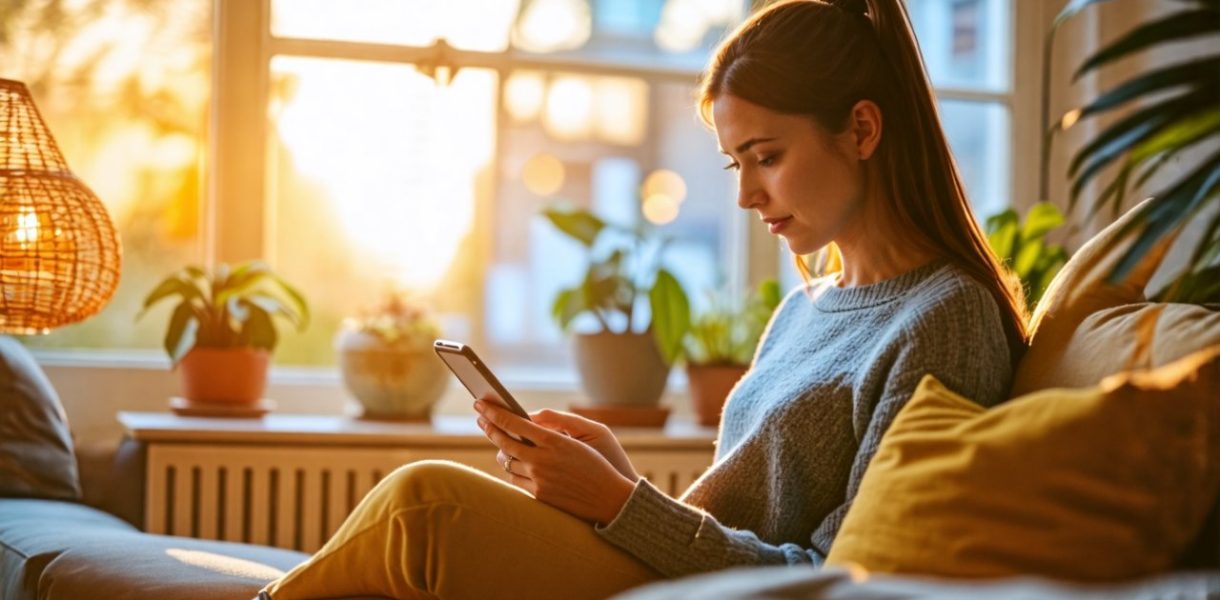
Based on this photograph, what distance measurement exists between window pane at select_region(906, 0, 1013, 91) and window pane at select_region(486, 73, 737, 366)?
613 millimetres

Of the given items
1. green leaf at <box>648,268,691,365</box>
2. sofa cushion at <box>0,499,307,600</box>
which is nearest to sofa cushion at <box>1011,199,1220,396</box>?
sofa cushion at <box>0,499,307,600</box>

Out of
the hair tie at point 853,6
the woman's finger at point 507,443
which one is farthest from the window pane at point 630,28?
the woman's finger at point 507,443

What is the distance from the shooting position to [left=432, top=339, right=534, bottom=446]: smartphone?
1.70 metres

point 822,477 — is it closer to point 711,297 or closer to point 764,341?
point 764,341

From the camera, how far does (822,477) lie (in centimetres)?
173

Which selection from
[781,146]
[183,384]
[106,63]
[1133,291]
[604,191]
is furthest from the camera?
[604,191]

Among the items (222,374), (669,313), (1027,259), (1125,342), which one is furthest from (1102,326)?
(222,374)

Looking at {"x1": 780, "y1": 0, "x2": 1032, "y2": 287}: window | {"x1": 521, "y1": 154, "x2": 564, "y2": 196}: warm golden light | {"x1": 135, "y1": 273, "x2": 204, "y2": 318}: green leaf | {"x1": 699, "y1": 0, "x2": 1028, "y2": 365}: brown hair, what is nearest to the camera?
{"x1": 699, "y1": 0, "x2": 1028, "y2": 365}: brown hair

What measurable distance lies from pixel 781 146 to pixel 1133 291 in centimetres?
47

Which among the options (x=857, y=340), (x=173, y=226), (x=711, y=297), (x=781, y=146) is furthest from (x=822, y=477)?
(x=173, y=226)

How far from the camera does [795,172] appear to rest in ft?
5.99

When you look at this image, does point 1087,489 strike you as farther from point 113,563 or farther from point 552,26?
point 552,26

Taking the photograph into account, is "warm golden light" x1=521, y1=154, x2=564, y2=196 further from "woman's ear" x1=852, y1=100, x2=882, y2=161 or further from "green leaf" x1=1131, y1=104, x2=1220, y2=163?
"green leaf" x1=1131, y1=104, x2=1220, y2=163

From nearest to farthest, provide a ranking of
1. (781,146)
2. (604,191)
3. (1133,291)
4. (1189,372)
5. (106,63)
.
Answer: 1. (1189,372)
2. (1133,291)
3. (781,146)
4. (106,63)
5. (604,191)
